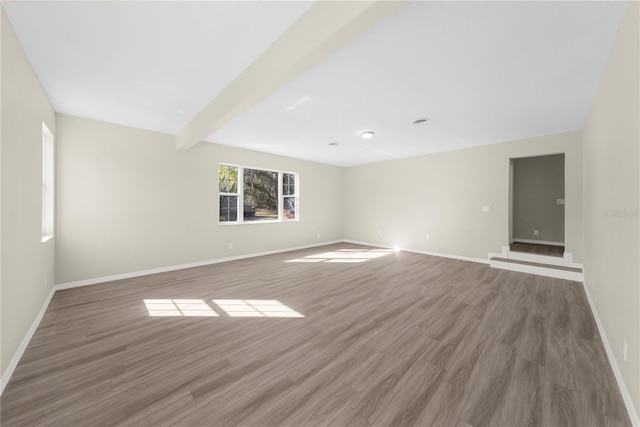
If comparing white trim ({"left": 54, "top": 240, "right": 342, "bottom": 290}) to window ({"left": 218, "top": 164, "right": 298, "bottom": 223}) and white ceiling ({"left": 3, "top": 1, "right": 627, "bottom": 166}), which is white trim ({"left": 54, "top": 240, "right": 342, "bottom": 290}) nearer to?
window ({"left": 218, "top": 164, "right": 298, "bottom": 223})

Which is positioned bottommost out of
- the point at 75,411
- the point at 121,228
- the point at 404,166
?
the point at 75,411

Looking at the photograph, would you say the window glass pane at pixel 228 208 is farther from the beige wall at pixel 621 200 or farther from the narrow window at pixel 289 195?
the beige wall at pixel 621 200

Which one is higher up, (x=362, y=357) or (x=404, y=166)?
(x=404, y=166)

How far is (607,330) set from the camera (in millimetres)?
2115

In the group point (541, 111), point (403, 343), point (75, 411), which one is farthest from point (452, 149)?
point (75, 411)

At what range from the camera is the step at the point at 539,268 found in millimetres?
3961

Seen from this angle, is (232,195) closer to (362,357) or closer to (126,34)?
(126,34)

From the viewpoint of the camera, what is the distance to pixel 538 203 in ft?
21.2

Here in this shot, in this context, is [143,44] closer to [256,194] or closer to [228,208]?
[228,208]

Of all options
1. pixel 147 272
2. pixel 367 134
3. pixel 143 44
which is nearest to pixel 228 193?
pixel 147 272

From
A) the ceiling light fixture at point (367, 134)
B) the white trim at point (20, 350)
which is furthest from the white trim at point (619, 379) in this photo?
the white trim at point (20, 350)

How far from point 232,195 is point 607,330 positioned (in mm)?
5794

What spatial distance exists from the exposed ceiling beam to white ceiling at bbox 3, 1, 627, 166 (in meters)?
0.11

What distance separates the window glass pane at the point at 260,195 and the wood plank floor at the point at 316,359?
264cm
